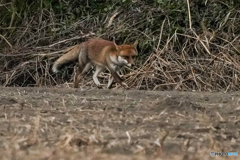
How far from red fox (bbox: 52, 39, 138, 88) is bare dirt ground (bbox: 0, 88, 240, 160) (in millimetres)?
4072

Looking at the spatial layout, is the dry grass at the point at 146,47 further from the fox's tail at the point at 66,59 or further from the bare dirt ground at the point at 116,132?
the bare dirt ground at the point at 116,132

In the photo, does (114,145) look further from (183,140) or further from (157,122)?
(157,122)

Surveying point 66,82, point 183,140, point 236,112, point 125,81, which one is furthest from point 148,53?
point 183,140

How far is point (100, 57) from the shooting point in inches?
343

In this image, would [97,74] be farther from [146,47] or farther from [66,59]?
[146,47]

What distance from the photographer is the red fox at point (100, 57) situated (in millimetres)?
8312

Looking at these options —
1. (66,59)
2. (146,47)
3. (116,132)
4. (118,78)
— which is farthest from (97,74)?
(116,132)

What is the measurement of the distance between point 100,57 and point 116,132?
19.8 feet

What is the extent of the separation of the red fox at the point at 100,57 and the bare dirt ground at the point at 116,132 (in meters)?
4.07

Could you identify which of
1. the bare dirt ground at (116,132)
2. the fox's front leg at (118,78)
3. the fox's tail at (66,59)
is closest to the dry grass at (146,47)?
the fox's front leg at (118,78)

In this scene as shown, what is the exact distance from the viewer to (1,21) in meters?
10.8

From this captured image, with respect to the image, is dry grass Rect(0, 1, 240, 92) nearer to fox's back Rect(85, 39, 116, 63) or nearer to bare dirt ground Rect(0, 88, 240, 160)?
fox's back Rect(85, 39, 116, 63)

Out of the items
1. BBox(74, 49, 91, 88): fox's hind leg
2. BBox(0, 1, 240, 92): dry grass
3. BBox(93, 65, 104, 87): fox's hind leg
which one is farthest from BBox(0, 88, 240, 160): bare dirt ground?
BBox(74, 49, 91, 88): fox's hind leg

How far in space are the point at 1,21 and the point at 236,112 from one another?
7.88 meters
